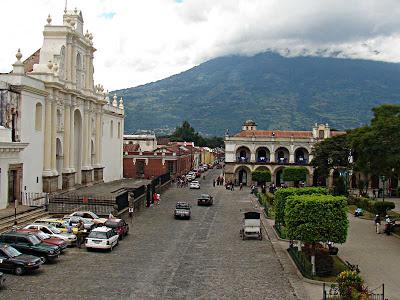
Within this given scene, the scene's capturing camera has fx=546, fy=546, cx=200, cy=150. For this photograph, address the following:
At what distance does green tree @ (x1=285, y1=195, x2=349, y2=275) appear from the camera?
2298 centimetres

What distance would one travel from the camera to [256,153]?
8094 centimetres

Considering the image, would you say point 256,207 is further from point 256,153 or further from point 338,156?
point 256,153

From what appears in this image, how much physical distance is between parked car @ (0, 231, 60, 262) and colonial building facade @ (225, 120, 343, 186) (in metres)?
57.7

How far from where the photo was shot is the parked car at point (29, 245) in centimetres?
2208

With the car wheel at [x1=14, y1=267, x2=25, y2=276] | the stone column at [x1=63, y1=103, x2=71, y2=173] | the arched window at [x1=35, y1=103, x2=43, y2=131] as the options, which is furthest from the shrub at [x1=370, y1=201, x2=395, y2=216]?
the car wheel at [x1=14, y1=267, x2=25, y2=276]

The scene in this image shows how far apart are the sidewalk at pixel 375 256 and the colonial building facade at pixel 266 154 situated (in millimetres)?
41785

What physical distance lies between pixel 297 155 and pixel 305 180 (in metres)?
8.78

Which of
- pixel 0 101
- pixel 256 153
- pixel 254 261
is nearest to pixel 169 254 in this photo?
pixel 254 261

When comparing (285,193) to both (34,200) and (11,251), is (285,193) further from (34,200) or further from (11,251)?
(34,200)

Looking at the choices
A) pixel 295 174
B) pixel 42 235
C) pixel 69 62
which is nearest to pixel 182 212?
pixel 42 235

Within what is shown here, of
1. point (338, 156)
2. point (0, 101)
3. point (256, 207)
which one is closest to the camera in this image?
point (0, 101)

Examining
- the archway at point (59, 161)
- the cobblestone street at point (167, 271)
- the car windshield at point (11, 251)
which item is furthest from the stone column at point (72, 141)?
the car windshield at point (11, 251)

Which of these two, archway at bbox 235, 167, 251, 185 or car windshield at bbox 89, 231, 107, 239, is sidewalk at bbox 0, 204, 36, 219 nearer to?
car windshield at bbox 89, 231, 107, 239

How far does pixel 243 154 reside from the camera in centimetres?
8131
